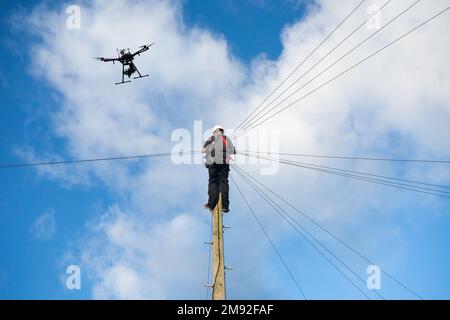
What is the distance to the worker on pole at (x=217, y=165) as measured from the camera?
7633 millimetres

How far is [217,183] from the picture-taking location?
784cm

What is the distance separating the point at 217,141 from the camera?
8055mm

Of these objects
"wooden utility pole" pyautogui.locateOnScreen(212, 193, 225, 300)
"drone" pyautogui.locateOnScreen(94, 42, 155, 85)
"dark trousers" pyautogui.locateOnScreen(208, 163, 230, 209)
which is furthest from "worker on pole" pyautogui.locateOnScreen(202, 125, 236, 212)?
"drone" pyautogui.locateOnScreen(94, 42, 155, 85)

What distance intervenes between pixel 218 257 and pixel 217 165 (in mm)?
1786

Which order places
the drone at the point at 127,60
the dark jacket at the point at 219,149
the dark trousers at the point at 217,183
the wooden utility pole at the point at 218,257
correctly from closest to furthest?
the wooden utility pole at the point at 218,257, the dark trousers at the point at 217,183, the dark jacket at the point at 219,149, the drone at the point at 127,60

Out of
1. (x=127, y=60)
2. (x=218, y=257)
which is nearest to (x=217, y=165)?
(x=218, y=257)

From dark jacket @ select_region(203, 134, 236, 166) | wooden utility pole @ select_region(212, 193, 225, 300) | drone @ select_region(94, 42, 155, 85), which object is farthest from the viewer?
drone @ select_region(94, 42, 155, 85)

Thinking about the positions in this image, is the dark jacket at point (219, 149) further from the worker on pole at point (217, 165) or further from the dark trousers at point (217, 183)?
the dark trousers at point (217, 183)

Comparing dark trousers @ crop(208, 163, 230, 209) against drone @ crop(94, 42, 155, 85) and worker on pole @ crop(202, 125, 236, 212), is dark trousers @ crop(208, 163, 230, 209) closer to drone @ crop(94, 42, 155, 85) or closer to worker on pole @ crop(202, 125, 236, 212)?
worker on pole @ crop(202, 125, 236, 212)

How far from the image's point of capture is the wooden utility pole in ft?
21.8

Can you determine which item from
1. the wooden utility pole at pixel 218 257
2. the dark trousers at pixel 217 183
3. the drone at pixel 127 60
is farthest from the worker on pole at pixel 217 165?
the drone at pixel 127 60

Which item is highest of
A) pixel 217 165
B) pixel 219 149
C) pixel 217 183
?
pixel 219 149

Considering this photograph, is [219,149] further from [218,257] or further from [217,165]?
[218,257]
